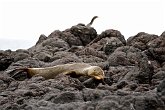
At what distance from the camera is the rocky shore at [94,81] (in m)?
12.3

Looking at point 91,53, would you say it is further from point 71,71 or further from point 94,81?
point 94,81

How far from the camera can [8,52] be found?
26000mm

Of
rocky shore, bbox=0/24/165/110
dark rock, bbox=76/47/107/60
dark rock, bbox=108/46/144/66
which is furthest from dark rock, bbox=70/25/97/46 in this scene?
dark rock, bbox=108/46/144/66

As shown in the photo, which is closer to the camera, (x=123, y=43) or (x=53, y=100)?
(x=53, y=100)

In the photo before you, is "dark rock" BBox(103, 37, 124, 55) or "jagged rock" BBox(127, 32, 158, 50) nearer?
"jagged rock" BBox(127, 32, 158, 50)

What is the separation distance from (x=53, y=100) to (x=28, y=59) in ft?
30.2

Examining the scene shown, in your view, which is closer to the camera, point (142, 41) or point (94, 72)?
point (94, 72)

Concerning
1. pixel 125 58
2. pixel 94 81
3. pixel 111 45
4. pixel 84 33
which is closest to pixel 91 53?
pixel 111 45

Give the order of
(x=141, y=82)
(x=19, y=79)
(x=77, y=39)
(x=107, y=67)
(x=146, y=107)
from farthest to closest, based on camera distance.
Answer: (x=77, y=39) → (x=107, y=67) → (x=19, y=79) → (x=141, y=82) → (x=146, y=107)

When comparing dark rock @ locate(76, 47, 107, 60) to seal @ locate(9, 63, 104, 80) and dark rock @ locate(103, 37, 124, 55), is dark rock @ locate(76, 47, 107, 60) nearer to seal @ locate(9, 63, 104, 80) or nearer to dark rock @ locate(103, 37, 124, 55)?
dark rock @ locate(103, 37, 124, 55)

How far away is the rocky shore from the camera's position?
40.3ft

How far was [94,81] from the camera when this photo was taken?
54.3 feet

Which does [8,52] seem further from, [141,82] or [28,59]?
[141,82]

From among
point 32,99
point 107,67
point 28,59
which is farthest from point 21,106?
point 28,59
